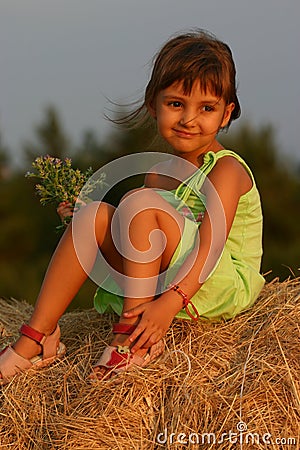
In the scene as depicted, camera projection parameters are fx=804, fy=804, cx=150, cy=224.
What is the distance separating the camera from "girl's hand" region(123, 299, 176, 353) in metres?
2.57

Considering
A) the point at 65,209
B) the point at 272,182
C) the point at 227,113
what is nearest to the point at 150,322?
the point at 65,209

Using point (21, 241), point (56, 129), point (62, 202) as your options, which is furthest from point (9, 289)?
point (62, 202)

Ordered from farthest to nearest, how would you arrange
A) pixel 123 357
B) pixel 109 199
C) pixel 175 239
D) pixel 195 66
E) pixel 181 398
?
1. pixel 109 199
2. pixel 195 66
3. pixel 175 239
4. pixel 123 357
5. pixel 181 398

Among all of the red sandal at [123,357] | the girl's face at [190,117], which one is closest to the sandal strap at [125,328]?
the red sandal at [123,357]

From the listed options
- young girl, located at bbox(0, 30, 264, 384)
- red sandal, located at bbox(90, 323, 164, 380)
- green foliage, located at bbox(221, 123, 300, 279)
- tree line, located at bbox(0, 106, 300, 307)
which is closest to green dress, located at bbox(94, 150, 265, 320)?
young girl, located at bbox(0, 30, 264, 384)

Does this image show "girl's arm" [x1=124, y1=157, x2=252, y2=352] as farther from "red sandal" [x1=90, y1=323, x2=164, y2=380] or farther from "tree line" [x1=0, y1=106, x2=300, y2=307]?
"tree line" [x1=0, y1=106, x2=300, y2=307]

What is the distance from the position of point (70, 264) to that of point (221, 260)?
53 centimetres

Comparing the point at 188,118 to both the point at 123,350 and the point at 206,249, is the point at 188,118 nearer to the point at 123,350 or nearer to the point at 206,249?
the point at 206,249

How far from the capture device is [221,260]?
2.82 m

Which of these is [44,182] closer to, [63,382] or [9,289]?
[63,382]

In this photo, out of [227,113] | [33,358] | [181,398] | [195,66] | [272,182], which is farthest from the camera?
[272,182]

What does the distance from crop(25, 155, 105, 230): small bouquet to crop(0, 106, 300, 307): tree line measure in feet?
15.4

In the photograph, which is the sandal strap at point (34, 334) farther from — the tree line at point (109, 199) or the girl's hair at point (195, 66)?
the tree line at point (109, 199)

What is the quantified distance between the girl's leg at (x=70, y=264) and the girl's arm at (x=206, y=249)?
0.27 metres
